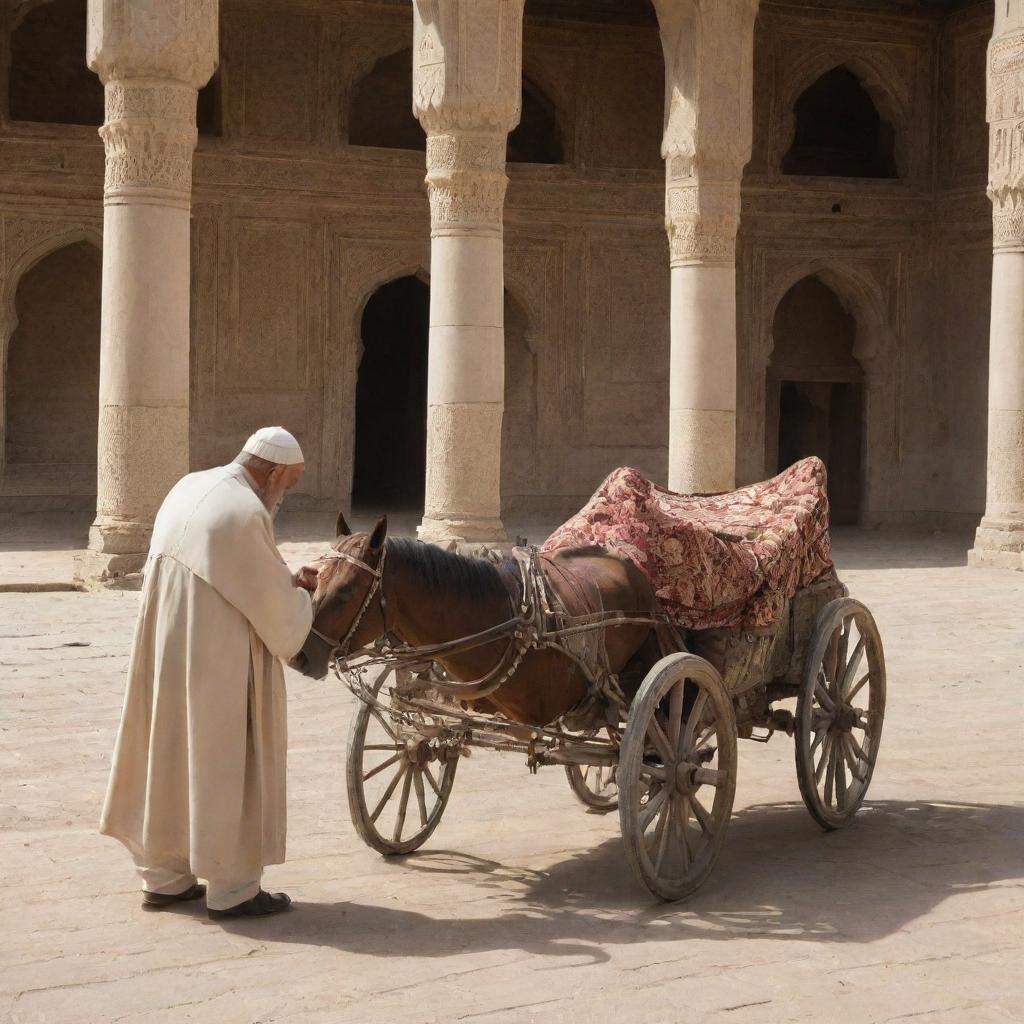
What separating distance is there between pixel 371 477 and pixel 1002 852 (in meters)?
17.9

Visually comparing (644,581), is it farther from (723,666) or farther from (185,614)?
(185,614)

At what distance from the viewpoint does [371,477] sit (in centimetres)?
2297

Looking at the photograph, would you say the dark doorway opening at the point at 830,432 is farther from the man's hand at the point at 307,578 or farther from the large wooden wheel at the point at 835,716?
the man's hand at the point at 307,578

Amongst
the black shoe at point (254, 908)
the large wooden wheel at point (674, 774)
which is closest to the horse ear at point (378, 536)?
the large wooden wheel at point (674, 774)

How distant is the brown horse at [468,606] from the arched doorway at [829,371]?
52.2ft

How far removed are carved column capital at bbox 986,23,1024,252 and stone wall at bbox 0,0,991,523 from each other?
4.79 meters

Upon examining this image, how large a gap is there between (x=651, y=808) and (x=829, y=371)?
17.0 m

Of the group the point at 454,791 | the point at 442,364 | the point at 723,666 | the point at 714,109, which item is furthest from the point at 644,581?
the point at 714,109

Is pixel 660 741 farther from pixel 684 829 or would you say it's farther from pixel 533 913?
pixel 533 913

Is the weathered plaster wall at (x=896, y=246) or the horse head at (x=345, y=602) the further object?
the weathered plaster wall at (x=896, y=246)

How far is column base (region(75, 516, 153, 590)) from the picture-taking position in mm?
12094

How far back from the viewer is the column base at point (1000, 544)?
48.5 ft

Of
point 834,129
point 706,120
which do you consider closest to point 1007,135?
→ point 706,120

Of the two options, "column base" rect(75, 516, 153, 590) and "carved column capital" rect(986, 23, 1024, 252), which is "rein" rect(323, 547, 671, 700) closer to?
"column base" rect(75, 516, 153, 590)
